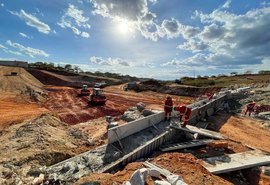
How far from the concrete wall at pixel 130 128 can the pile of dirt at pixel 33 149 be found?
1.71m

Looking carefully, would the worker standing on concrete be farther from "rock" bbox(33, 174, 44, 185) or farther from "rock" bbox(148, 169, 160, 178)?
"rock" bbox(33, 174, 44, 185)

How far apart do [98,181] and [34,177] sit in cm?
242

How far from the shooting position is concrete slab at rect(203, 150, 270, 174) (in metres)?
7.52

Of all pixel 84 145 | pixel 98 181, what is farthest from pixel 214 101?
pixel 98 181

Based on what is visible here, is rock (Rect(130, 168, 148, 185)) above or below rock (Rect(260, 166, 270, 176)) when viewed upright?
above

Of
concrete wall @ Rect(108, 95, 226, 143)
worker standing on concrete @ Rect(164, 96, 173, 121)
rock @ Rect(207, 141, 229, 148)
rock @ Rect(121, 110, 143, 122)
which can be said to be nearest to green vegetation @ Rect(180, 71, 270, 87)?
concrete wall @ Rect(108, 95, 226, 143)

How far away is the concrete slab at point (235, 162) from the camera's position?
7.52m

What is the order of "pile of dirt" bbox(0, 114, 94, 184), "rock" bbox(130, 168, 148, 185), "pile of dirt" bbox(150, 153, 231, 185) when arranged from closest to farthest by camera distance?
"rock" bbox(130, 168, 148, 185), "pile of dirt" bbox(150, 153, 231, 185), "pile of dirt" bbox(0, 114, 94, 184)

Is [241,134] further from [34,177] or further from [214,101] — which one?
[34,177]

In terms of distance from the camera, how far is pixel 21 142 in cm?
850

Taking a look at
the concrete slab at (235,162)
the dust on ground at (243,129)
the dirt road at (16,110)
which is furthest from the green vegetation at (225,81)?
the dirt road at (16,110)

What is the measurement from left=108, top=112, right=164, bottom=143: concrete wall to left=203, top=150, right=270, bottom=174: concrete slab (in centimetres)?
354

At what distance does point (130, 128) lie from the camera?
382 inches

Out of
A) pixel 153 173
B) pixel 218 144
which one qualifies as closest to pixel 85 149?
pixel 153 173
